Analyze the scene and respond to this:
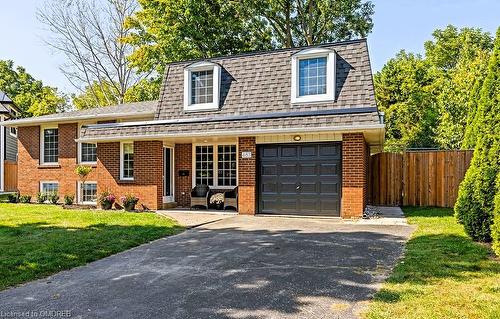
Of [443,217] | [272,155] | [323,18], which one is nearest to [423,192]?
[443,217]

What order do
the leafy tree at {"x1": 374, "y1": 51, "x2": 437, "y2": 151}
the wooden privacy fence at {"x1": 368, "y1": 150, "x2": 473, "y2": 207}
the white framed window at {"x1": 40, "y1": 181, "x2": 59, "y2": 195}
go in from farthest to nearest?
the leafy tree at {"x1": 374, "y1": 51, "x2": 437, "y2": 151} → the white framed window at {"x1": 40, "y1": 181, "x2": 59, "y2": 195} → the wooden privacy fence at {"x1": 368, "y1": 150, "x2": 473, "y2": 207}

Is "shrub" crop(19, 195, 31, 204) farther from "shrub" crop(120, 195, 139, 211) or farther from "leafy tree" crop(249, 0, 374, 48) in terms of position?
"leafy tree" crop(249, 0, 374, 48)

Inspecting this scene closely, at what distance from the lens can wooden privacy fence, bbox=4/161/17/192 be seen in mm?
24031

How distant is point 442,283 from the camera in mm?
4855

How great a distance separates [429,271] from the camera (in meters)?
5.39

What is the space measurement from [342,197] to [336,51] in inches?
192

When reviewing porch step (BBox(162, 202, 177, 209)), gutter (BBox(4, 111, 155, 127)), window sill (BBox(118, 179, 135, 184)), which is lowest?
porch step (BBox(162, 202, 177, 209))

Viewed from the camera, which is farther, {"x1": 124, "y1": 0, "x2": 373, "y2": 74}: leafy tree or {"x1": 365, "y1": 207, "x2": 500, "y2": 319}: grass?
{"x1": 124, "y1": 0, "x2": 373, "y2": 74}: leafy tree

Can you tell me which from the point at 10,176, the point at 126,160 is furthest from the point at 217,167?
the point at 10,176

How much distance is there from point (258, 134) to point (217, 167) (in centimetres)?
310

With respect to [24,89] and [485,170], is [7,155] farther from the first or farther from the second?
[485,170]

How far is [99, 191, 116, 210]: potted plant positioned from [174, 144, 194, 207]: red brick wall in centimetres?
235

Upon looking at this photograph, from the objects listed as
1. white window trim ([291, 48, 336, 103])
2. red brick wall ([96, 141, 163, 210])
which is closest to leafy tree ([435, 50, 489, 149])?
white window trim ([291, 48, 336, 103])

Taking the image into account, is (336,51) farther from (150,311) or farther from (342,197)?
(150,311)
